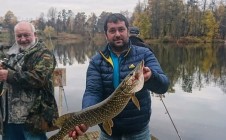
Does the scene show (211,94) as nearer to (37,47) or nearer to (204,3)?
(37,47)

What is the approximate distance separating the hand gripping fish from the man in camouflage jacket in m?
0.80

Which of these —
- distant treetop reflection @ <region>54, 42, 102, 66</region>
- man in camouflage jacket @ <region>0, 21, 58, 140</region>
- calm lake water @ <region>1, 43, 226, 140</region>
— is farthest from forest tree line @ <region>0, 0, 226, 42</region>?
man in camouflage jacket @ <region>0, 21, 58, 140</region>

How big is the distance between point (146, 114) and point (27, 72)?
4.88 ft

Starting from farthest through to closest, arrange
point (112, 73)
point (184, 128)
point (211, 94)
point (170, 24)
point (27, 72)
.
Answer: point (170, 24) → point (211, 94) → point (184, 128) → point (27, 72) → point (112, 73)

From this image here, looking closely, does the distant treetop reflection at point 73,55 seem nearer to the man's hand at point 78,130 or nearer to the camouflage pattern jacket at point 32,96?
the camouflage pattern jacket at point 32,96

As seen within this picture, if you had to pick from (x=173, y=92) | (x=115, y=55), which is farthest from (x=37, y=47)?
(x=173, y=92)

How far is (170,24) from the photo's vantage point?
240 feet

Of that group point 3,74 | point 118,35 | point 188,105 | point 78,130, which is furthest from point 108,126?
point 188,105

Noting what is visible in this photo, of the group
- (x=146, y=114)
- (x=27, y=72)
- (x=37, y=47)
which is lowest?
(x=146, y=114)

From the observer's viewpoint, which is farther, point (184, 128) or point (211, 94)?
point (211, 94)

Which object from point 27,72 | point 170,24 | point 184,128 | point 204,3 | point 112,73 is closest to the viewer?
point 112,73

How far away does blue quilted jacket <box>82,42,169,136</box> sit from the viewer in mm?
3498

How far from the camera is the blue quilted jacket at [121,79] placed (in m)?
3.50

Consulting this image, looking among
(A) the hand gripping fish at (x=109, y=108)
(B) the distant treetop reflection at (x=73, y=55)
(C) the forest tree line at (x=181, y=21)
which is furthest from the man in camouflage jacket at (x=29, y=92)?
(C) the forest tree line at (x=181, y=21)
